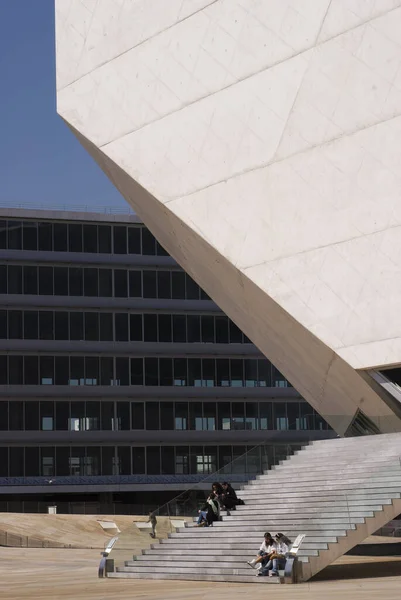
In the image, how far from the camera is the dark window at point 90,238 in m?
59.9

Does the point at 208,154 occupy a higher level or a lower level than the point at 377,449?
higher

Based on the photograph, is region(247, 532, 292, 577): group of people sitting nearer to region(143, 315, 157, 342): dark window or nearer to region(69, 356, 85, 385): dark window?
region(69, 356, 85, 385): dark window

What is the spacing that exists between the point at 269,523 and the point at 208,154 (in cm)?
1083

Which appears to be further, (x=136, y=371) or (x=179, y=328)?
(x=179, y=328)

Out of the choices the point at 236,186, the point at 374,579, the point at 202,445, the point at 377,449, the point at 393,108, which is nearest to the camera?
the point at 374,579

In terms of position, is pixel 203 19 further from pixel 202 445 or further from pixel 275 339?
pixel 202 445

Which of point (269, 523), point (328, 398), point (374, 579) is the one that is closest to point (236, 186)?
point (328, 398)

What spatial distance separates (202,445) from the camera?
60062 millimetres

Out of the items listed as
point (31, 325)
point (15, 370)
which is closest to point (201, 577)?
point (15, 370)

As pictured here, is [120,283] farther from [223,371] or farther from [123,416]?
[223,371]

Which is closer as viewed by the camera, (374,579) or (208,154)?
(374,579)

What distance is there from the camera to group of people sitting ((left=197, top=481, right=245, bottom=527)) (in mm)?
22141

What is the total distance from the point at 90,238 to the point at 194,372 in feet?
31.4

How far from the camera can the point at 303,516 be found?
19312 millimetres
